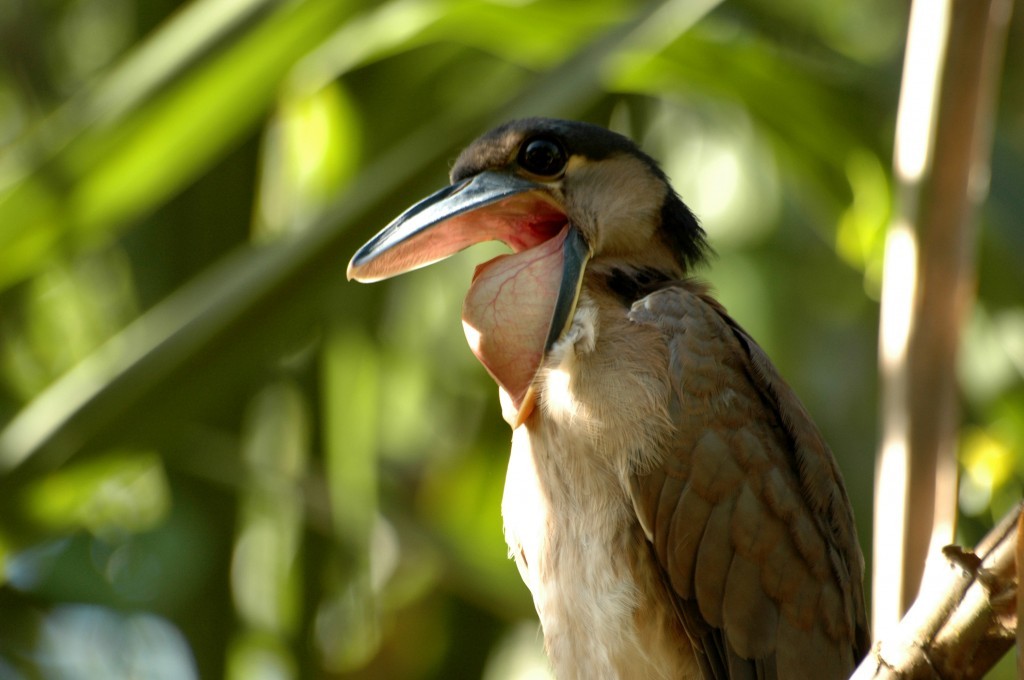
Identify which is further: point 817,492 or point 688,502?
point 817,492

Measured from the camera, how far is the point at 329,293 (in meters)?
3.02

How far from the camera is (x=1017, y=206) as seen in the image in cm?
309

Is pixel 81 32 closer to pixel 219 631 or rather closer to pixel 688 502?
pixel 219 631

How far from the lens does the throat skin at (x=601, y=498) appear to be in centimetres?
228

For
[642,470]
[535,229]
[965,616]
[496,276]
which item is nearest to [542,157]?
[535,229]

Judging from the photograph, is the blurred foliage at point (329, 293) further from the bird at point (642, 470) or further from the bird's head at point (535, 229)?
the bird at point (642, 470)

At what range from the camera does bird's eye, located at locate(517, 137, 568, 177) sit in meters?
2.54

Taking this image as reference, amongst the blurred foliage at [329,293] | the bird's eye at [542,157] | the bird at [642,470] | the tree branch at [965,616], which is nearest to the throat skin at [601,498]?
the bird at [642,470]

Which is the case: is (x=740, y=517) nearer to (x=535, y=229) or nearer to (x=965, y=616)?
(x=535, y=229)

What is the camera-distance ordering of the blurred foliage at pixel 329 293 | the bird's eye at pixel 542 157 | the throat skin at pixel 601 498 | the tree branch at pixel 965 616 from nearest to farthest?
the tree branch at pixel 965 616, the throat skin at pixel 601 498, the bird's eye at pixel 542 157, the blurred foliage at pixel 329 293

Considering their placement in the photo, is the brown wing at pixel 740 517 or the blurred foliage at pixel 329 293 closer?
the brown wing at pixel 740 517

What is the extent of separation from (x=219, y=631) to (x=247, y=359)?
5.42ft

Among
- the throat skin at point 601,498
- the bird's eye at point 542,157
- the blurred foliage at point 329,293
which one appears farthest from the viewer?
the blurred foliage at point 329,293

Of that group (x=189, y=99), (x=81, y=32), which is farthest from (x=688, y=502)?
(x=81, y=32)
